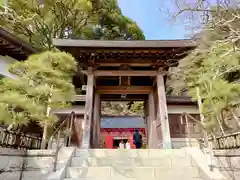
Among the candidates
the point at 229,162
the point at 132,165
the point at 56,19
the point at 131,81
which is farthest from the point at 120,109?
the point at 229,162

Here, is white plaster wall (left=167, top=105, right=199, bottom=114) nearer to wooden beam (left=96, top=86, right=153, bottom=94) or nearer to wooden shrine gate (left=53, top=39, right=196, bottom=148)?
wooden shrine gate (left=53, top=39, right=196, bottom=148)

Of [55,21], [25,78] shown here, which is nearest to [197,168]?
[25,78]

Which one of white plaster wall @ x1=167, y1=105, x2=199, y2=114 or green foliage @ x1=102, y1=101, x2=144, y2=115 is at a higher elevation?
green foliage @ x1=102, y1=101, x2=144, y2=115

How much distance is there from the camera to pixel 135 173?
4.25m

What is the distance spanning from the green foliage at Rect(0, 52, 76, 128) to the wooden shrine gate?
4.27 ft

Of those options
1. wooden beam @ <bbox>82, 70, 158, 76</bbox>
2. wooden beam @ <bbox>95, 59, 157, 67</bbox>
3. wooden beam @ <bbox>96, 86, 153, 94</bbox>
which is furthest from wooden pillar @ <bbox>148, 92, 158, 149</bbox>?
wooden beam @ <bbox>95, 59, 157, 67</bbox>

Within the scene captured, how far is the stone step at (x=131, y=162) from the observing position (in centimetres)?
463

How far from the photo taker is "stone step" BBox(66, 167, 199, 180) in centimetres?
413

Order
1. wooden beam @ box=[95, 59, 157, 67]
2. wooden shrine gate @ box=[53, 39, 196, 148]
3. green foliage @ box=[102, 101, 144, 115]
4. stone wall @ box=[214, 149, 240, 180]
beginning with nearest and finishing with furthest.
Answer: stone wall @ box=[214, 149, 240, 180], wooden shrine gate @ box=[53, 39, 196, 148], wooden beam @ box=[95, 59, 157, 67], green foliage @ box=[102, 101, 144, 115]

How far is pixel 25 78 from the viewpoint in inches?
208

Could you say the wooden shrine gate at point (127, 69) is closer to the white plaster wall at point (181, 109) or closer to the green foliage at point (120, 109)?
the white plaster wall at point (181, 109)

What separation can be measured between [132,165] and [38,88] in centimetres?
316

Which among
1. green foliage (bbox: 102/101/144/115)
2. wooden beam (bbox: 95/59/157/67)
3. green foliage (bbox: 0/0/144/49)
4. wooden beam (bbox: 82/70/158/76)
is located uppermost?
green foliage (bbox: 0/0/144/49)

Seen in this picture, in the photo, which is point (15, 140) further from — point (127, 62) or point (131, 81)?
point (131, 81)
